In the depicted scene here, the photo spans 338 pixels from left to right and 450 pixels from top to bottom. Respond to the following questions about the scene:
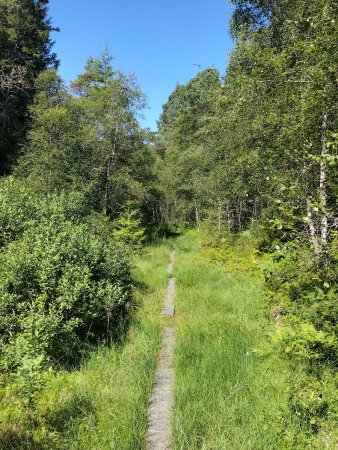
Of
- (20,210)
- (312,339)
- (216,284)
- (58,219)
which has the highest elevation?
(20,210)

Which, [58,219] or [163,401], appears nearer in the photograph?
[163,401]

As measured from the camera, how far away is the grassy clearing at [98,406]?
3.51 meters

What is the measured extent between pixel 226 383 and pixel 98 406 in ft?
5.38

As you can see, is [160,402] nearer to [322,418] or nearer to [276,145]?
[322,418]

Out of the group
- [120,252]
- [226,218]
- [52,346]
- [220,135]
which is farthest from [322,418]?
[226,218]

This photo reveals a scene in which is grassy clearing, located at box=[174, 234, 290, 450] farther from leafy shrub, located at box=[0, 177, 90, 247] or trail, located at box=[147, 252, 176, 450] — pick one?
leafy shrub, located at box=[0, 177, 90, 247]

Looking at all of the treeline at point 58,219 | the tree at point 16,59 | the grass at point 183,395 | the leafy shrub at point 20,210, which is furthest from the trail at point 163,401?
the tree at point 16,59

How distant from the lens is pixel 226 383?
4.50 m

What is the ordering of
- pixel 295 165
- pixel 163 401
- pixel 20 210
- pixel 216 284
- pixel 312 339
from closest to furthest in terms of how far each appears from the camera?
1. pixel 312 339
2. pixel 163 401
3. pixel 20 210
4. pixel 295 165
5. pixel 216 284

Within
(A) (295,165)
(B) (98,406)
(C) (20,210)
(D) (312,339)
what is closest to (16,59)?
(C) (20,210)

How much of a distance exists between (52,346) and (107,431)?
207cm

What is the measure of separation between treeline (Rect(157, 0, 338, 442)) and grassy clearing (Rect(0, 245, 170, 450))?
5.71 feet

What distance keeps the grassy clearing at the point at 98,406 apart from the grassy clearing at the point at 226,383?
0.46m

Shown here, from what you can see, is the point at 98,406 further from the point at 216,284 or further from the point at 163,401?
the point at 216,284
